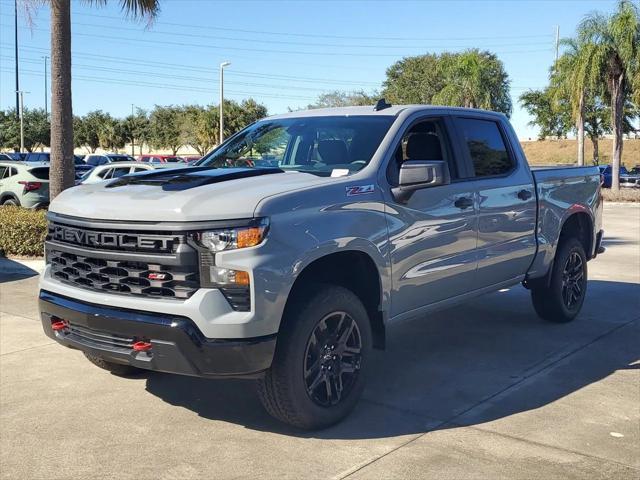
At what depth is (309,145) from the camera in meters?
5.26

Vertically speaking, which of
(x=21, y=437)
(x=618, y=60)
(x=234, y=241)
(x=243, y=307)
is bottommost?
(x=21, y=437)

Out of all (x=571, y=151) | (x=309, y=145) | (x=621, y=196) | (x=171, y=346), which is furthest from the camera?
(x=571, y=151)

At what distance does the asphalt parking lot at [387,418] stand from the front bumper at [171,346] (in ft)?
1.72

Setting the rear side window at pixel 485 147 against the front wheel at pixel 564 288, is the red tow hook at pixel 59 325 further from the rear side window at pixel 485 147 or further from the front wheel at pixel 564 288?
the front wheel at pixel 564 288

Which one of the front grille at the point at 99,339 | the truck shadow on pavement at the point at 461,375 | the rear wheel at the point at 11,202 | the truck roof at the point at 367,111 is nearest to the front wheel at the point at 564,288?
the truck shadow on pavement at the point at 461,375

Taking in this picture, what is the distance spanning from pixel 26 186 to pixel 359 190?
45.5 feet

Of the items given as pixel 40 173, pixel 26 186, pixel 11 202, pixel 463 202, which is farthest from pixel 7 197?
pixel 463 202

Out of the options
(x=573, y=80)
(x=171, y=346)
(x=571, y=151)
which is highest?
(x=573, y=80)

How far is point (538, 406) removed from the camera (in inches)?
188

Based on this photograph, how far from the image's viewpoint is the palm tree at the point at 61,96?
36.0 ft

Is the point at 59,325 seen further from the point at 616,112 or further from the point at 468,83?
the point at 468,83

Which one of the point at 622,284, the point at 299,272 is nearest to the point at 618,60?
the point at 622,284

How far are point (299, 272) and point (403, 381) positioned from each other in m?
1.72

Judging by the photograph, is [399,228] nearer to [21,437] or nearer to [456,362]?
[456,362]
